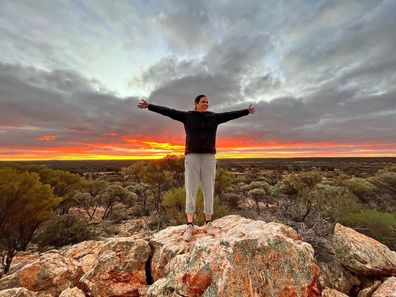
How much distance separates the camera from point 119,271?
4.20 meters

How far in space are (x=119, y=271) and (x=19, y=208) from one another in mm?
10335

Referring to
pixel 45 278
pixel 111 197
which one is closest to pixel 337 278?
pixel 45 278

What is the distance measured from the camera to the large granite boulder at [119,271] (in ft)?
13.2

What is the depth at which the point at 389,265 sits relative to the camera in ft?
15.4

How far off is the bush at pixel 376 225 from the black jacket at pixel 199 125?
20.4 ft

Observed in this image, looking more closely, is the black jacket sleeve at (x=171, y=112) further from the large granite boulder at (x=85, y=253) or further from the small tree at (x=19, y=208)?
the small tree at (x=19, y=208)

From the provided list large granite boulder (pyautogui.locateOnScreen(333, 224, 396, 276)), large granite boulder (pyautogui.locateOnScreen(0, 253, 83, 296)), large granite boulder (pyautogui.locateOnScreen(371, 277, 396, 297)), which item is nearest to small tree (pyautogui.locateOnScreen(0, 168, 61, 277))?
large granite boulder (pyautogui.locateOnScreen(0, 253, 83, 296))

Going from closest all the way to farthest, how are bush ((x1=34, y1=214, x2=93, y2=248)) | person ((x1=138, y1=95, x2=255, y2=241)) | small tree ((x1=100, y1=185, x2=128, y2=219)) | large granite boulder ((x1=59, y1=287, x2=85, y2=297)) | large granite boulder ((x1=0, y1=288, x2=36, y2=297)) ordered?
large granite boulder ((x1=0, y1=288, x2=36, y2=297))
large granite boulder ((x1=59, y1=287, x2=85, y2=297))
person ((x1=138, y1=95, x2=255, y2=241))
bush ((x1=34, y1=214, x2=93, y2=248))
small tree ((x1=100, y1=185, x2=128, y2=219))

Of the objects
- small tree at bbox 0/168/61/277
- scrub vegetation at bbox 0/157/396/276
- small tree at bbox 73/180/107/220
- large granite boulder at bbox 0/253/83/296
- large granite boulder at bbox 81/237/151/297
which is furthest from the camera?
small tree at bbox 73/180/107/220

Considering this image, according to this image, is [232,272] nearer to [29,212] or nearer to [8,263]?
[8,263]

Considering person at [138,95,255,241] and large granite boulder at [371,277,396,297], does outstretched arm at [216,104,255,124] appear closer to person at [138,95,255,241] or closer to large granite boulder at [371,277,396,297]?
person at [138,95,255,241]

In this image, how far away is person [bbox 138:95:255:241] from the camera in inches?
168

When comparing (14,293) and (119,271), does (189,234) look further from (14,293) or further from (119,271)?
(14,293)

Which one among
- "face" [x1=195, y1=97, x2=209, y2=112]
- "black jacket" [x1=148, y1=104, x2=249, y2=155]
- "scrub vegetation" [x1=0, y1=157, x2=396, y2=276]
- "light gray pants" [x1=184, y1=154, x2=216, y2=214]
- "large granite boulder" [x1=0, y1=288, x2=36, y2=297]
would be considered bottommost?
"scrub vegetation" [x1=0, y1=157, x2=396, y2=276]
